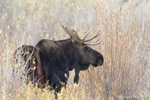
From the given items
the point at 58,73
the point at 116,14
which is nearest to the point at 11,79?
the point at 58,73

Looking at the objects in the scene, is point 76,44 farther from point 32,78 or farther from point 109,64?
point 32,78

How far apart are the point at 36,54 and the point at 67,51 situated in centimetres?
84

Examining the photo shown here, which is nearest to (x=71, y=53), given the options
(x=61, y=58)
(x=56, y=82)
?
(x=61, y=58)

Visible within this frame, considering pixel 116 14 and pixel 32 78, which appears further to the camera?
pixel 116 14

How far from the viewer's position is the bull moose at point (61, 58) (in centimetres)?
566

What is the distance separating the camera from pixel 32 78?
5527 millimetres

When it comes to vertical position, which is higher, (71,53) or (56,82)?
(71,53)

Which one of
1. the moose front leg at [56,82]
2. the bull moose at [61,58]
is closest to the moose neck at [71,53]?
the bull moose at [61,58]

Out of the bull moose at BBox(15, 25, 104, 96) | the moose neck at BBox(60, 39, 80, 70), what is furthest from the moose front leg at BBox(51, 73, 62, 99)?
the moose neck at BBox(60, 39, 80, 70)

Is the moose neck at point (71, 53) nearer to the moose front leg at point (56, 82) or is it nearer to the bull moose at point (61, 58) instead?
the bull moose at point (61, 58)

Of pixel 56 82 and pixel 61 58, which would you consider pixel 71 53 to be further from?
pixel 56 82

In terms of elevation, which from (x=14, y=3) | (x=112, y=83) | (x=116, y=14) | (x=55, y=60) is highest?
(x=14, y=3)

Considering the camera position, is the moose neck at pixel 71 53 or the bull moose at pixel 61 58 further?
the moose neck at pixel 71 53

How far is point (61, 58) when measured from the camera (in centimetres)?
611
